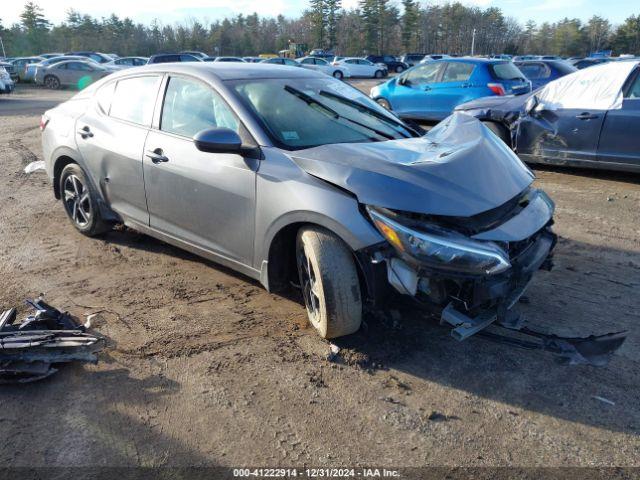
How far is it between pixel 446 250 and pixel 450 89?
867cm

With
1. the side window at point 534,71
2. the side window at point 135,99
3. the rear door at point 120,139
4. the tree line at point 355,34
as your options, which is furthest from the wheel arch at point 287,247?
the tree line at point 355,34

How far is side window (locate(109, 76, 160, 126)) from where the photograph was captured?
4.23 meters

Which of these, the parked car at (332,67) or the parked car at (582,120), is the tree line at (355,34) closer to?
the parked car at (332,67)

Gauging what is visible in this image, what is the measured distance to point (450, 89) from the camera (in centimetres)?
1057

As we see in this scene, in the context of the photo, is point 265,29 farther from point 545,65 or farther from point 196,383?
point 196,383

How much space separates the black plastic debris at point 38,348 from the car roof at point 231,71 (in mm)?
2009

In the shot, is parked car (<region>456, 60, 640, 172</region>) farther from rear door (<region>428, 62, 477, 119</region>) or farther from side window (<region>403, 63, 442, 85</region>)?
side window (<region>403, 63, 442, 85</region>)

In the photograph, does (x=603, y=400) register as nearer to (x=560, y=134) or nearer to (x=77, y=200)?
(x=77, y=200)

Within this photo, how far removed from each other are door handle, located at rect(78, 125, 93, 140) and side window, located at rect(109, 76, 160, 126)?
0.28 metres

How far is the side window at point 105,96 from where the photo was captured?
4.67 meters

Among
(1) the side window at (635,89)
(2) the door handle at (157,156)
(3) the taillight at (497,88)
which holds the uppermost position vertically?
(1) the side window at (635,89)

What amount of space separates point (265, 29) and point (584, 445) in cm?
9635

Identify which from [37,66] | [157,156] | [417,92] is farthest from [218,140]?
[37,66]

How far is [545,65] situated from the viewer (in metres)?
12.7
